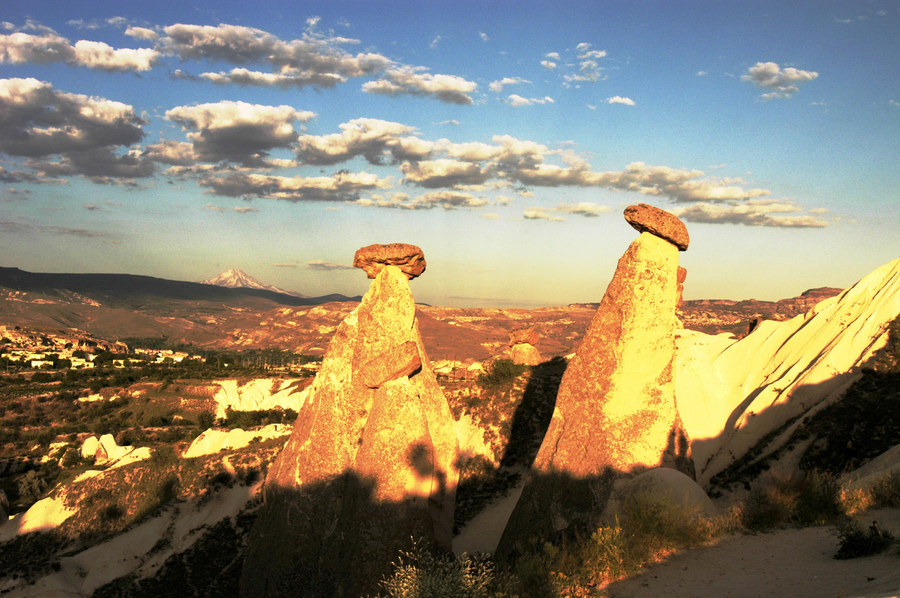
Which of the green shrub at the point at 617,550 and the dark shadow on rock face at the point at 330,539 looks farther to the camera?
the dark shadow on rock face at the point at 330,539

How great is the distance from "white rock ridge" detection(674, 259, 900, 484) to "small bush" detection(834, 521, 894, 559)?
30.5ft

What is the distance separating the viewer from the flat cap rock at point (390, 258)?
11.7m

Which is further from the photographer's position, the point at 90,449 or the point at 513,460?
the point at 90,449

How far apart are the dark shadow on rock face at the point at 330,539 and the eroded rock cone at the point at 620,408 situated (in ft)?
6.48

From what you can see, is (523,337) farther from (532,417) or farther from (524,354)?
(532,417)

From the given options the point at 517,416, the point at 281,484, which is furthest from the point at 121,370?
the point at 281,484

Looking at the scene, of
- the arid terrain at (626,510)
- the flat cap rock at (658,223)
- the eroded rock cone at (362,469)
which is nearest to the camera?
the arid terrain at (626,510)

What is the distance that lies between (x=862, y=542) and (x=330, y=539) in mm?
8212

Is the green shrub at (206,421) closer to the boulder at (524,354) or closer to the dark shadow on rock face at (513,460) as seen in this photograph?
the boulder at (524,354)

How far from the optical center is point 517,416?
21.7 metres

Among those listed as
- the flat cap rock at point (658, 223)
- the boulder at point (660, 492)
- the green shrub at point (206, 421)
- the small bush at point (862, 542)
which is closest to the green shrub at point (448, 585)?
the boulder at point (660, 492)

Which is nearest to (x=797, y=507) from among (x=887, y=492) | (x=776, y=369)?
(x=887, y=492)

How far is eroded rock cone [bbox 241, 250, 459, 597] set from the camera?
1035 centimetres

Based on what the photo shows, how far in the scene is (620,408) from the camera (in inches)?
390
